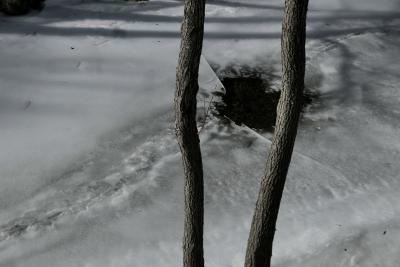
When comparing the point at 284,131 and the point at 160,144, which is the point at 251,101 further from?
the point at 284,131

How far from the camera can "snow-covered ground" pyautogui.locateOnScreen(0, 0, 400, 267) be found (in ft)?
12.1

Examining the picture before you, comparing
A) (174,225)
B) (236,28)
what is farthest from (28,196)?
(236,28)

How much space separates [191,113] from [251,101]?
2806mm

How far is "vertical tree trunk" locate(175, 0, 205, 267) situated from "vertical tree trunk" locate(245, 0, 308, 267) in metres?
0.23

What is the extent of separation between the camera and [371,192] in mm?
4137

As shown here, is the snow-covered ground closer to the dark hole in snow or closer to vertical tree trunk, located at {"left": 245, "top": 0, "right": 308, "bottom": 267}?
the dark hole in snow

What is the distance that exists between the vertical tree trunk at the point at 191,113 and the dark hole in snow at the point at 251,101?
227 centimetres

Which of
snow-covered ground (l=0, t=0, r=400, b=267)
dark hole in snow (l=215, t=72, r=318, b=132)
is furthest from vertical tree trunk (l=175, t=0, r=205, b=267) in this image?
dark hole in snow (l=215, t=72, r=318, b=132)

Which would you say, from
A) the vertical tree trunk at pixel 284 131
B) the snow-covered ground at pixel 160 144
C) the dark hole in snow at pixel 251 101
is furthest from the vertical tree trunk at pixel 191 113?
the dark hole in snow at pixel 251 101

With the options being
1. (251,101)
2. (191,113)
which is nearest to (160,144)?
(251,101)

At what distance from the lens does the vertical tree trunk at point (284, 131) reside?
2.11 meters

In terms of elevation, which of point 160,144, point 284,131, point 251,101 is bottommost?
point 160,144

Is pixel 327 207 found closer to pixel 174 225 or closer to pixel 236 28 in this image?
pixel 174 225

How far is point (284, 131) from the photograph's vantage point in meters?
2.26
